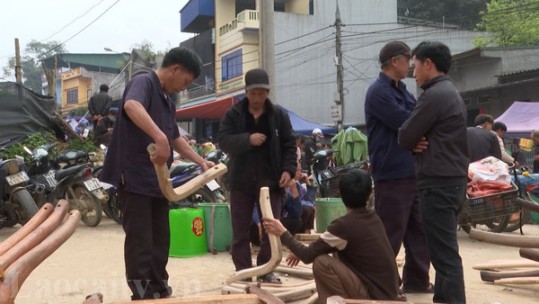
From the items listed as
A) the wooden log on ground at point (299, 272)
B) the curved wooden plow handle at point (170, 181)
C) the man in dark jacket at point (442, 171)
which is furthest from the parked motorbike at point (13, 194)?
the man in dark jacket at point (442, 171)

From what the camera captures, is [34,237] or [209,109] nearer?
[34,237]

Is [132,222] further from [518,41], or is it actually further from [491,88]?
[518,41]

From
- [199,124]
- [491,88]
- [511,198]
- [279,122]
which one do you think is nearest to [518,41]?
[491,88]

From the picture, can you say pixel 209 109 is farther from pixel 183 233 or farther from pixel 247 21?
pixel 183 233

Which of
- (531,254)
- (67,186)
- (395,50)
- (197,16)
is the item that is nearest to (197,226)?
(67,186)

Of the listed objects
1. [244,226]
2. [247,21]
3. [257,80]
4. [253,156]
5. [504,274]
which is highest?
[247,21]

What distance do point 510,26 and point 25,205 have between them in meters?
31.7

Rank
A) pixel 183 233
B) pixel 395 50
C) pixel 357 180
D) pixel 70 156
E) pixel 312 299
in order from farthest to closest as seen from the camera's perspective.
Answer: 1. pixel 70 156
2. pixel 183 233
3. pixel 395 50
4. pixel 312 299
5. pixel 357 180

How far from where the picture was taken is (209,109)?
80.5 ft

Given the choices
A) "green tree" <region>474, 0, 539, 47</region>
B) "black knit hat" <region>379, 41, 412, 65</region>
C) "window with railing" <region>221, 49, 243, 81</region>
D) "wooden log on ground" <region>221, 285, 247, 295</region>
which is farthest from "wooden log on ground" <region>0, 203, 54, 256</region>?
"green tree" <region>474, 0, 539, 47</region>

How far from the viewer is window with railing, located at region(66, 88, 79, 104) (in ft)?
156

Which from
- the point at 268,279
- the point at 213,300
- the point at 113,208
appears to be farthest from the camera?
the point at 113,208

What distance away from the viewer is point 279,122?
4438 millimetres

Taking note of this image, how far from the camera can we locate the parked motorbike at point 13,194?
6.88 metres
